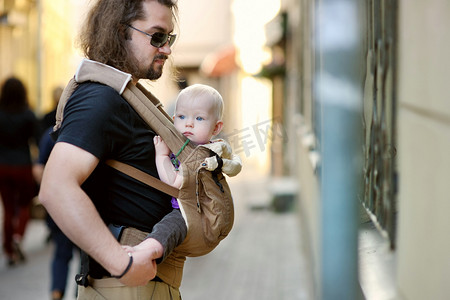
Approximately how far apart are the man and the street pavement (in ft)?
14.3

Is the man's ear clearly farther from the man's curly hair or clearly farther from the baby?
the man's curly hair

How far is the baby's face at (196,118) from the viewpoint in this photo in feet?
7.17

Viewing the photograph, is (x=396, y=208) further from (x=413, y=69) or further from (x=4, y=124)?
(x=4, y=124)

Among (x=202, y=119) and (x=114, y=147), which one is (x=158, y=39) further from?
(x=114, y=147)

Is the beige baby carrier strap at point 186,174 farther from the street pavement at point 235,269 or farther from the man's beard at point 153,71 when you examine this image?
the street pavement at point 235,269

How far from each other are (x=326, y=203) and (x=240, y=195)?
556 inches

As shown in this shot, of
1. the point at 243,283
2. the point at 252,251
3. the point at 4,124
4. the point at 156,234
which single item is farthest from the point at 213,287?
the point at 156,234

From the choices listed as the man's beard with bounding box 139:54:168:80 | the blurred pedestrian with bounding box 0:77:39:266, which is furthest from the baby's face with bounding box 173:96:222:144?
the blurred pedestrian with bounding box 0:77:39:266

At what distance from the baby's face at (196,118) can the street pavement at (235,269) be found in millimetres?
4321

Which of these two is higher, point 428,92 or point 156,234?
point 428,92

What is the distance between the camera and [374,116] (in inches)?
76.1

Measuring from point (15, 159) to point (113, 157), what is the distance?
6084 mm

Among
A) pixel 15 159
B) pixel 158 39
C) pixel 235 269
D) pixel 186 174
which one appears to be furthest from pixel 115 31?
pixel 15 159

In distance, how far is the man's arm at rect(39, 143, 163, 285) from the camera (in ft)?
6.25
